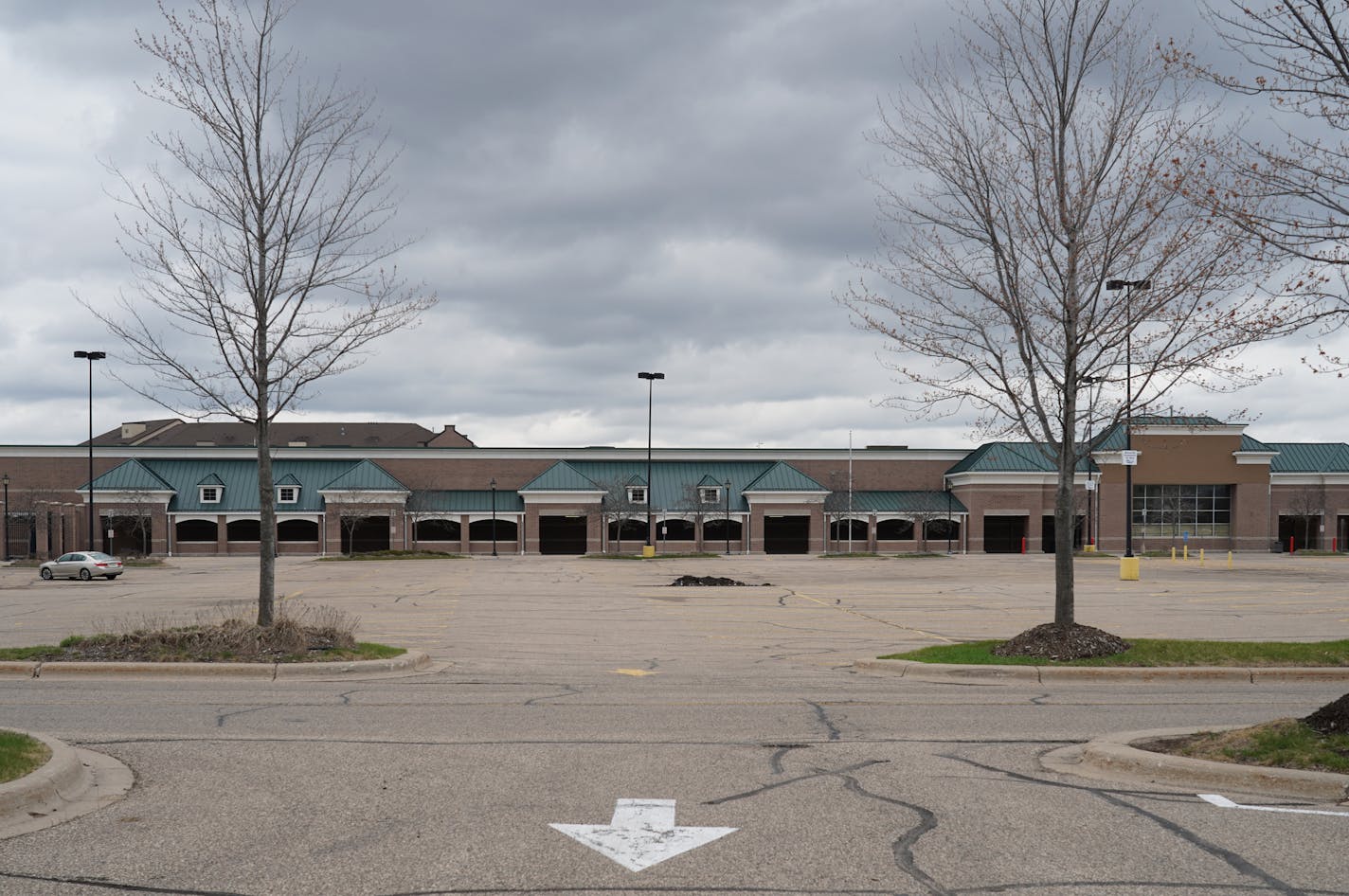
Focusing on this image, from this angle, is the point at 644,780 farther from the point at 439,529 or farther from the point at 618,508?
the point at 439,529

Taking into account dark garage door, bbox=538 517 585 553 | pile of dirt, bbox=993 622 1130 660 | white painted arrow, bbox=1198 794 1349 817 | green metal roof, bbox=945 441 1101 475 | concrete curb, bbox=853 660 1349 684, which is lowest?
dark garage door, bbox=538 517 585 553

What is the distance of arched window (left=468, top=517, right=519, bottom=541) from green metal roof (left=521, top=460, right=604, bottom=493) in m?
2.80

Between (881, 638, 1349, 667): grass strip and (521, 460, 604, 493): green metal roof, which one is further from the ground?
(521, 460, 604, 493): green metal roof

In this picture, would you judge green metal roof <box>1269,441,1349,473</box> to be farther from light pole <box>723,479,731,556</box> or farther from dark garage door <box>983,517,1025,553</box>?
light pole <box>723,479,731,556</box>

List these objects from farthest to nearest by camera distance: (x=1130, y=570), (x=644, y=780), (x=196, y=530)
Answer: (x=196, y=530) < (x=1130, y=570) < (x=644, y=780)

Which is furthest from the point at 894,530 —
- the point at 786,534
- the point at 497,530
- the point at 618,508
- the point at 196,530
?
the point at 196,530

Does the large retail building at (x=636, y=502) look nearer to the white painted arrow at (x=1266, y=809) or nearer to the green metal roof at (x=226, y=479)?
the green metal roof at (x=226, y=479)

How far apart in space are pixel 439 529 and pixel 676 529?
51.4 ft

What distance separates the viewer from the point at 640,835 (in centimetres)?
669

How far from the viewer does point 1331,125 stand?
380 inches

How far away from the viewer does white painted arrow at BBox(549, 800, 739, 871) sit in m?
6.30

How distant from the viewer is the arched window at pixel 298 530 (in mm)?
71125

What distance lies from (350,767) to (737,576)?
33942 mm

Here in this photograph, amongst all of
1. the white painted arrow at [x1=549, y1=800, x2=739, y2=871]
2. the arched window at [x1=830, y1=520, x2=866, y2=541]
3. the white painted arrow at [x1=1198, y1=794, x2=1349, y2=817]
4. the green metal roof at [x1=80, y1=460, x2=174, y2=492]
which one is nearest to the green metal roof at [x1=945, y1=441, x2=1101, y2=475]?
the arched window at [x1=830, y1=520, x2=866, y2=541]
